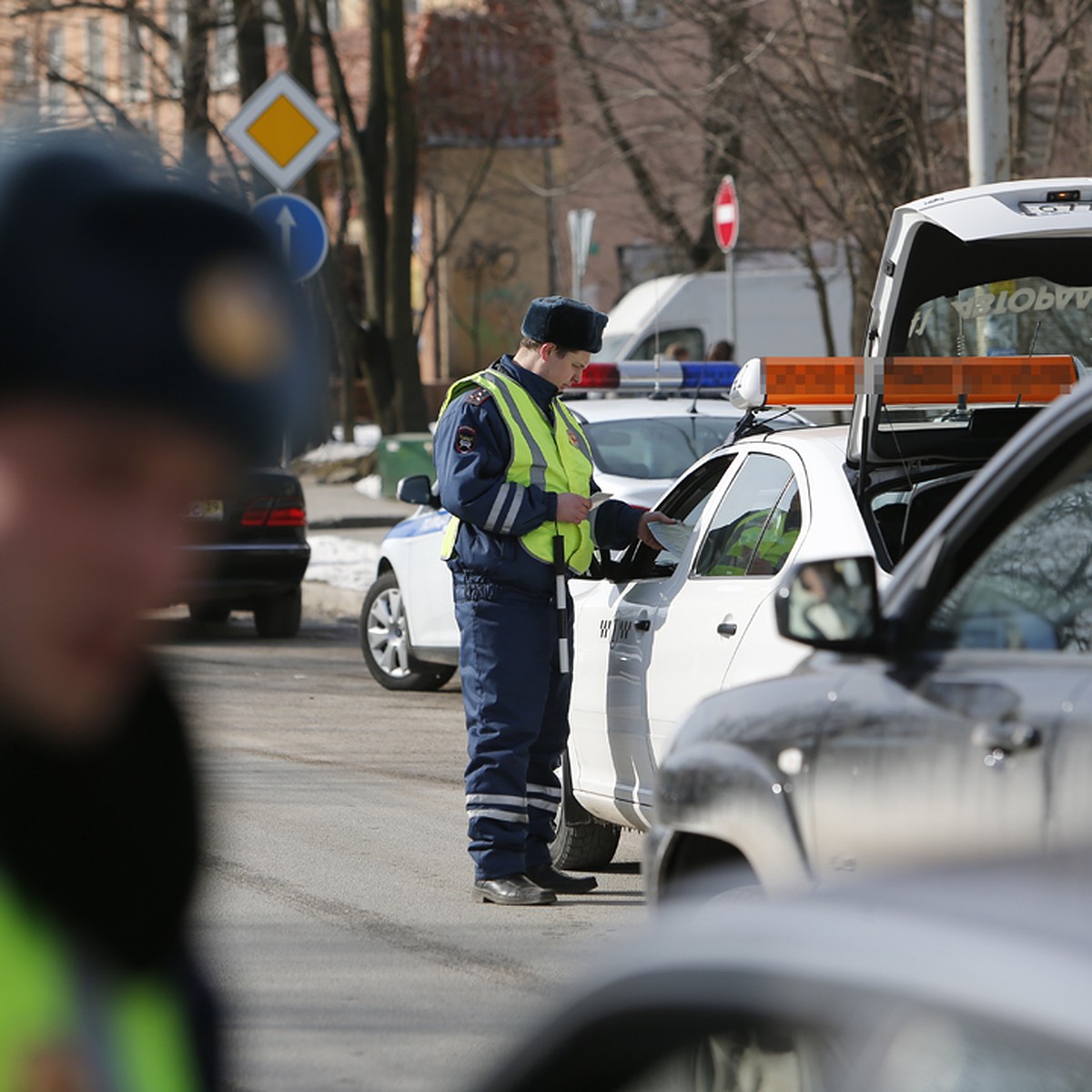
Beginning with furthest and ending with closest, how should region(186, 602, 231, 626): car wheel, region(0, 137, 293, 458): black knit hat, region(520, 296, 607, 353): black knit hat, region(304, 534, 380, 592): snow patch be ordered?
1. region(304, 534, 380, 592): snow patch
2. region(186, 602, 231, 626): car wheel
3. region(520, 296, 607, 353): black knit hat
4. region(0, 137, 293, 458): black knit hat

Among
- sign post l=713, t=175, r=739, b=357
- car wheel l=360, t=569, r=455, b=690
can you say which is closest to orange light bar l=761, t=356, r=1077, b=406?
car wheel l=360, t=569, r=455, b=690

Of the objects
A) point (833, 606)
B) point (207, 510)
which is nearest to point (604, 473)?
point (833, 606)

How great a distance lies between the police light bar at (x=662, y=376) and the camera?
11.1m

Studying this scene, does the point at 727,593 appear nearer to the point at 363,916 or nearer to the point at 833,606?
the point at 363,916

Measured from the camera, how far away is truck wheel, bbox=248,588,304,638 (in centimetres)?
1502

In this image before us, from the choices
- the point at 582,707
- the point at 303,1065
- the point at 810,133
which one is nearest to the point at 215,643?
the point at 810,133

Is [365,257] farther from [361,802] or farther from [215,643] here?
[361,802]

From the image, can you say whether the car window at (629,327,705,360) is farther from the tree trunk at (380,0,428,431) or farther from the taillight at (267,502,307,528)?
the taillight at (267,502,307,528)

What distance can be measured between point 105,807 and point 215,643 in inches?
528

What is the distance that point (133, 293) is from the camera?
145 cm

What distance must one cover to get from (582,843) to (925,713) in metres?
4.73

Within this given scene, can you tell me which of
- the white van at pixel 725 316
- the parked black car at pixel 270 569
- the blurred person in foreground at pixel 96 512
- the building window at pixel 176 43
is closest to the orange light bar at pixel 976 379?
the blurred person in foreground at pixel 96 512

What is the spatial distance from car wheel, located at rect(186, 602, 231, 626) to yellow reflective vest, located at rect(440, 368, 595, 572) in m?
8.73

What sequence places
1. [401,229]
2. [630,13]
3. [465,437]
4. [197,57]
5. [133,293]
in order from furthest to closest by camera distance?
[401,229] → [197,57] → [630,13] → [465,437] → [133,293]
